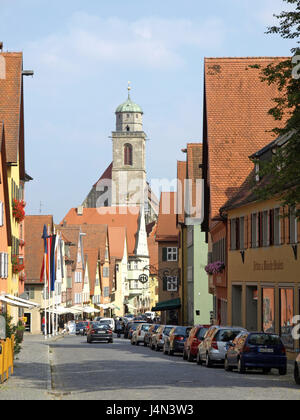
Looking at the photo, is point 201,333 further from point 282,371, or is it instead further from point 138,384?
point 138,384

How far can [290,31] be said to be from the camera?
21422 millimetres

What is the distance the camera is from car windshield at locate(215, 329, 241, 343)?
97.2ft

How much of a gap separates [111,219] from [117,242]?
13.7m

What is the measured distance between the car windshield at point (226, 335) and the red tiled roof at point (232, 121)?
16.4m

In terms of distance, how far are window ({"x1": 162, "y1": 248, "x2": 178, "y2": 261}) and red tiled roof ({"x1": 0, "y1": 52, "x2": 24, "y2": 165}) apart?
119ft

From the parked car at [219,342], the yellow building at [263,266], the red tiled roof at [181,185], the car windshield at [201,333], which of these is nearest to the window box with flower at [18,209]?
the yellow building at [263,266]

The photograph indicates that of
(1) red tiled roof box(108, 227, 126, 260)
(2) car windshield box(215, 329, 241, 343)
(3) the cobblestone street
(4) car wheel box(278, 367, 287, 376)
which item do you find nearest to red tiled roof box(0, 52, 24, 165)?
(3) the cobblestone street

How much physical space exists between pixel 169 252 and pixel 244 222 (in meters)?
46.2

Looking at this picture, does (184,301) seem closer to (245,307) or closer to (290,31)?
(245,307)

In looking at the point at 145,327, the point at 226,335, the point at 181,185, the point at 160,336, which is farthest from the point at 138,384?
the point at 181,185

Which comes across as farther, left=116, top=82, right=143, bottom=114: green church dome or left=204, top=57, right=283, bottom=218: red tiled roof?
left=116, top=82, right=143, bottom=114: green church dome

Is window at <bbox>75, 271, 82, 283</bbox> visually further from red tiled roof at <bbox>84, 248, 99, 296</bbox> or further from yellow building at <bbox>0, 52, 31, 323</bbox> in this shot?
yellow building at <bbox>0, 52, 31, 323</bbox>

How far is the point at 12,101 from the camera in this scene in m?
51.0

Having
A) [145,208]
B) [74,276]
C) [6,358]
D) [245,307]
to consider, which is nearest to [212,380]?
[6,358]
